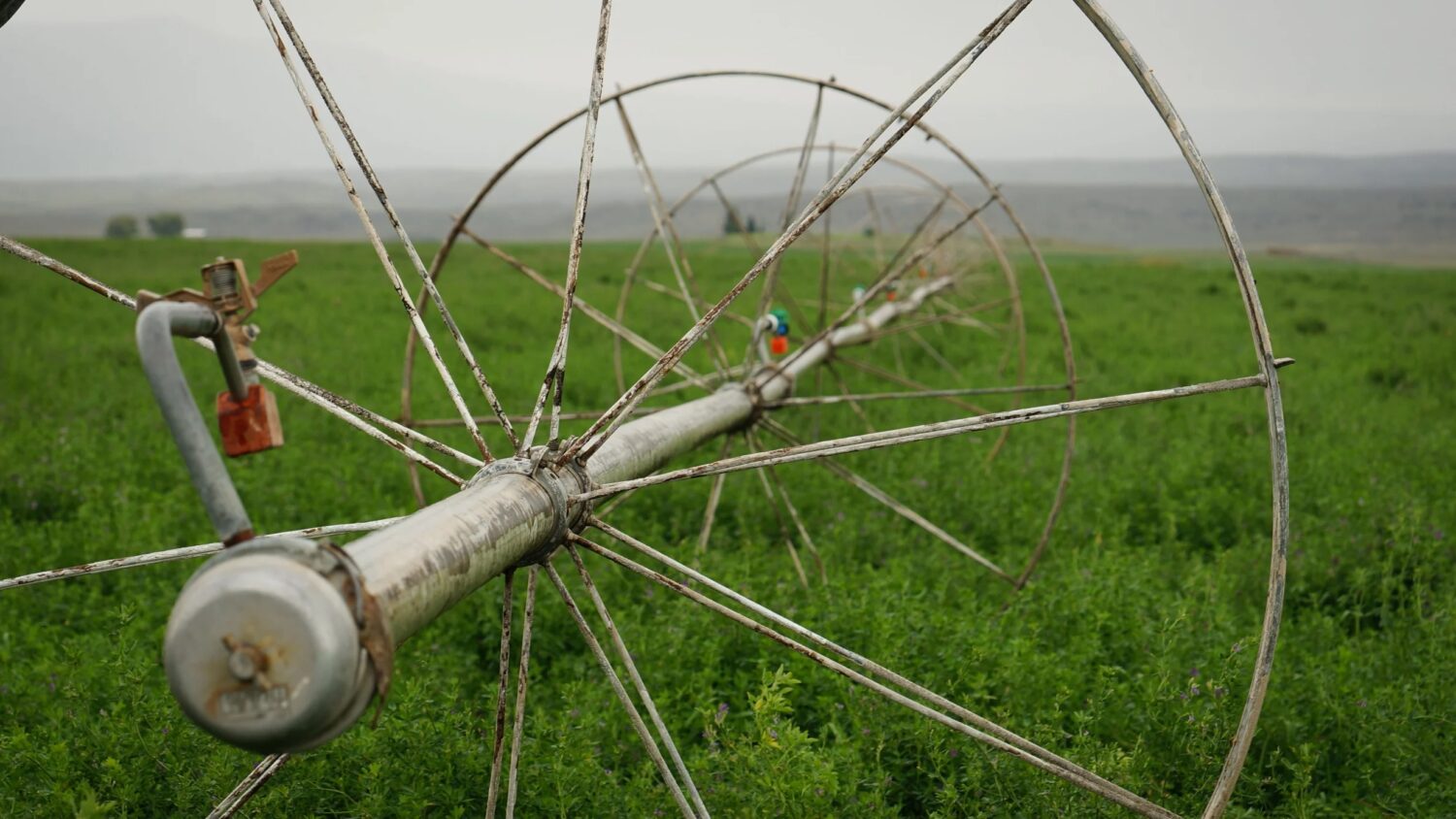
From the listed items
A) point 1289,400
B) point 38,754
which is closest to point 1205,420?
point 1289,400

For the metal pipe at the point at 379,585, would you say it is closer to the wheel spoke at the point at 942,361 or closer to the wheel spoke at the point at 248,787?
the wheel spoke at the point at 248,787

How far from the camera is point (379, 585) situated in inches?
57.7

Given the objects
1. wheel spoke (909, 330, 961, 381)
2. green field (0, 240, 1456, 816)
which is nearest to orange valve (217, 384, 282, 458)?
green field (0, 240, 1456, 816)

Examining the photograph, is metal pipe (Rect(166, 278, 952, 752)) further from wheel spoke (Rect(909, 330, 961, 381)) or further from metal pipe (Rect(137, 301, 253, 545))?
wheel spoke (Rect(909, 330, 961, 381))

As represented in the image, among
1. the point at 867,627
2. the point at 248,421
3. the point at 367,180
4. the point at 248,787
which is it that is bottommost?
the point at 867,627

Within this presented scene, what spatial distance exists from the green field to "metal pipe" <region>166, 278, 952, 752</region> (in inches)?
27.0

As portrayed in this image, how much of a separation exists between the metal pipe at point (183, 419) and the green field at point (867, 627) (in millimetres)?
983

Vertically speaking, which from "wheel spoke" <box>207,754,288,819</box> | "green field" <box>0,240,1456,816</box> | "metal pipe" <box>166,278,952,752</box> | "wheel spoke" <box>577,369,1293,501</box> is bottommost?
"green field" <box>0,240,1456,816</box>

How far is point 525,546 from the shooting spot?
1.94 m

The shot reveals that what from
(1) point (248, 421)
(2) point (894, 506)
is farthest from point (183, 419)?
(2) point (894, 506)

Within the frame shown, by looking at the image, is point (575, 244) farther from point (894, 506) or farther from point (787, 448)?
point (894, 506)

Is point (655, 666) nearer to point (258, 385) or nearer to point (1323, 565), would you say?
point (258, 385)

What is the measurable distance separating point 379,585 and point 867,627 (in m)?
2.42

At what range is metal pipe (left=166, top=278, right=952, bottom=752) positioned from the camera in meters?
1.28
